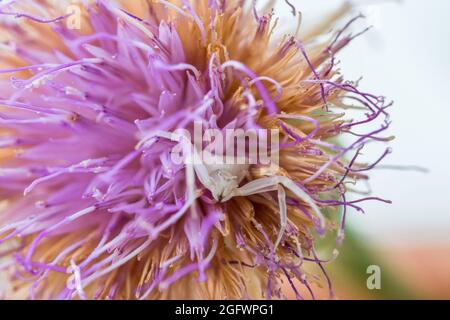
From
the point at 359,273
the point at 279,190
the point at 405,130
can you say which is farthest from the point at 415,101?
the point at 279,190

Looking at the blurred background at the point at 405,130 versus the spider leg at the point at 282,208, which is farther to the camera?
the blurred background at the point at 405,130

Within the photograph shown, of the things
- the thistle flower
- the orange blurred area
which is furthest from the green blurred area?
the thistle flower

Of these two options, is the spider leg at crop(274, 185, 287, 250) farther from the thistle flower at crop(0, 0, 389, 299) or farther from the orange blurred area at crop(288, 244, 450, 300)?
the orange blurred area at crop(288, 244, 450, 300)

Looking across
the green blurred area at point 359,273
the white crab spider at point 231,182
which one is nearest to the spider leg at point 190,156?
the white crab spider at point 231,182

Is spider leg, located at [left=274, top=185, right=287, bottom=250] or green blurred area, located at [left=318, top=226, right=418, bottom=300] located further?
green blurred area, located at [left=318, top=226, right=418, bottom=300]

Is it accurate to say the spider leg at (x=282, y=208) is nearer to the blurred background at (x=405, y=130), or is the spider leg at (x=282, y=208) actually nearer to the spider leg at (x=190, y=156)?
the spider leg at (x=190, y=156)

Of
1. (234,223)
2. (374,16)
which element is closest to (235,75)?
(234,223)

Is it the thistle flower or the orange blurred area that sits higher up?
the thistle flower
